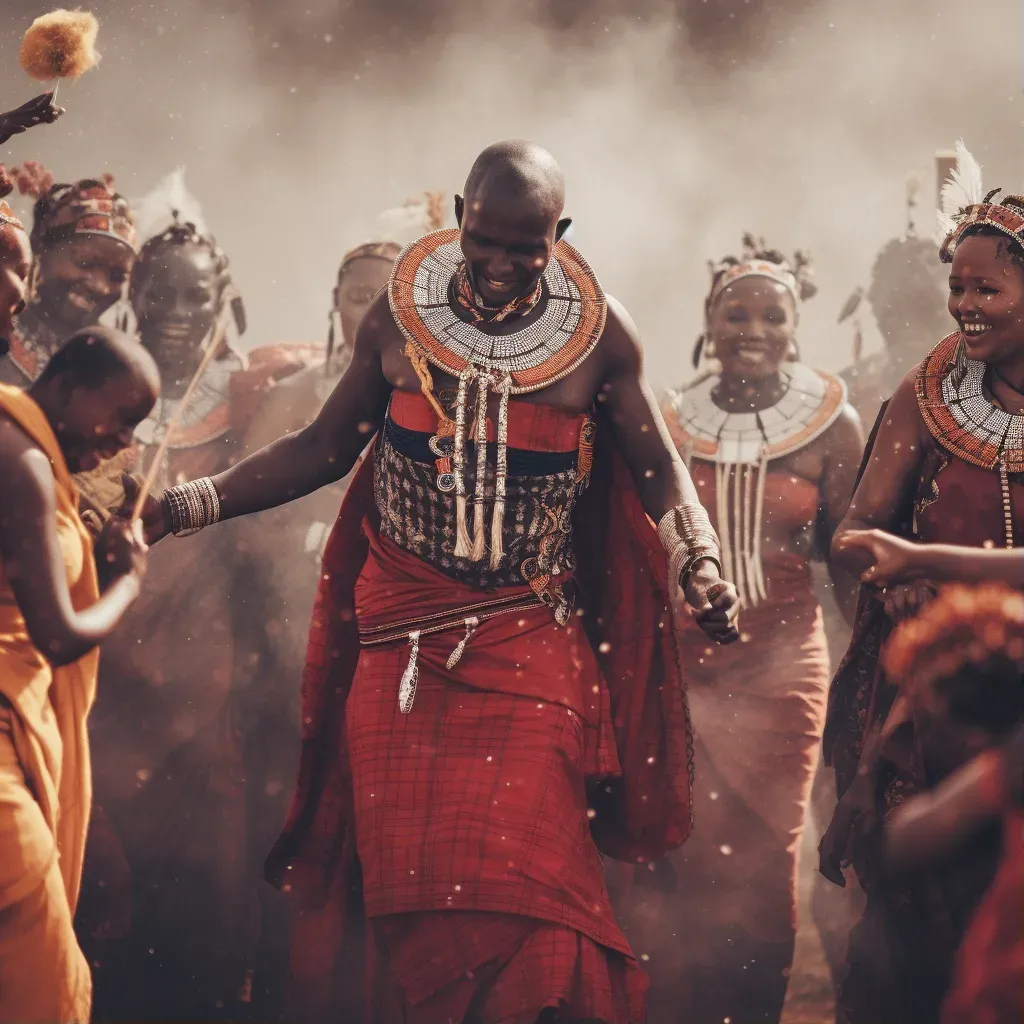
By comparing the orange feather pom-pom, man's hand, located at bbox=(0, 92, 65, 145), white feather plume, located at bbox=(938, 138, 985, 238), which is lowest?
white feather plume, located at bbox=(938, 138, 985, 238)

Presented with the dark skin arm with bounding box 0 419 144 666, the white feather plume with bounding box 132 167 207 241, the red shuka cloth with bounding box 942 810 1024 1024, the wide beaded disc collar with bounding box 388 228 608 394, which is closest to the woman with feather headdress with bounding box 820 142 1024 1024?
the wide beaded disc collar with bounding box 388 228 608 394

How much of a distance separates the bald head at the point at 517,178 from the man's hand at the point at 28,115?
109cm

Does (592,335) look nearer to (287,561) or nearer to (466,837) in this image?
(466,837)

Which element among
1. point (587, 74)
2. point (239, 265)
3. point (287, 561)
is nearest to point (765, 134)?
point (587, 74)

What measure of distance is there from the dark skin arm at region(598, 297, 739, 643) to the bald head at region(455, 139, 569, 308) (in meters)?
0.32

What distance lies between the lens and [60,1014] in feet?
12.0

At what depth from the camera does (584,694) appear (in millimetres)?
4371

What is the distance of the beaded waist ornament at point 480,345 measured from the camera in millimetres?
4180

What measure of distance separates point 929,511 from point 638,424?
0.81 metres

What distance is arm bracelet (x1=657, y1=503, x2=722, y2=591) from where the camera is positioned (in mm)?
4031

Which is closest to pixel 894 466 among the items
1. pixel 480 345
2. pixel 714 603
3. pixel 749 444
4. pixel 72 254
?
pixel 714 603

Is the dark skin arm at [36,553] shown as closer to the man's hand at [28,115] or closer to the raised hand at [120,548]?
the raised hand at [120,548]

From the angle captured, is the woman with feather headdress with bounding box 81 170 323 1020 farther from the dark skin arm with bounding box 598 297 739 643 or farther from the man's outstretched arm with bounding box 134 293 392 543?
the dark skin arm with bounding box 598 297 739 643

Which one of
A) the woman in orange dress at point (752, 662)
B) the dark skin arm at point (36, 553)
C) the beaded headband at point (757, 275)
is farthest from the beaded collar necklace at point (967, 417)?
the beaded headband at point (757, 275)
